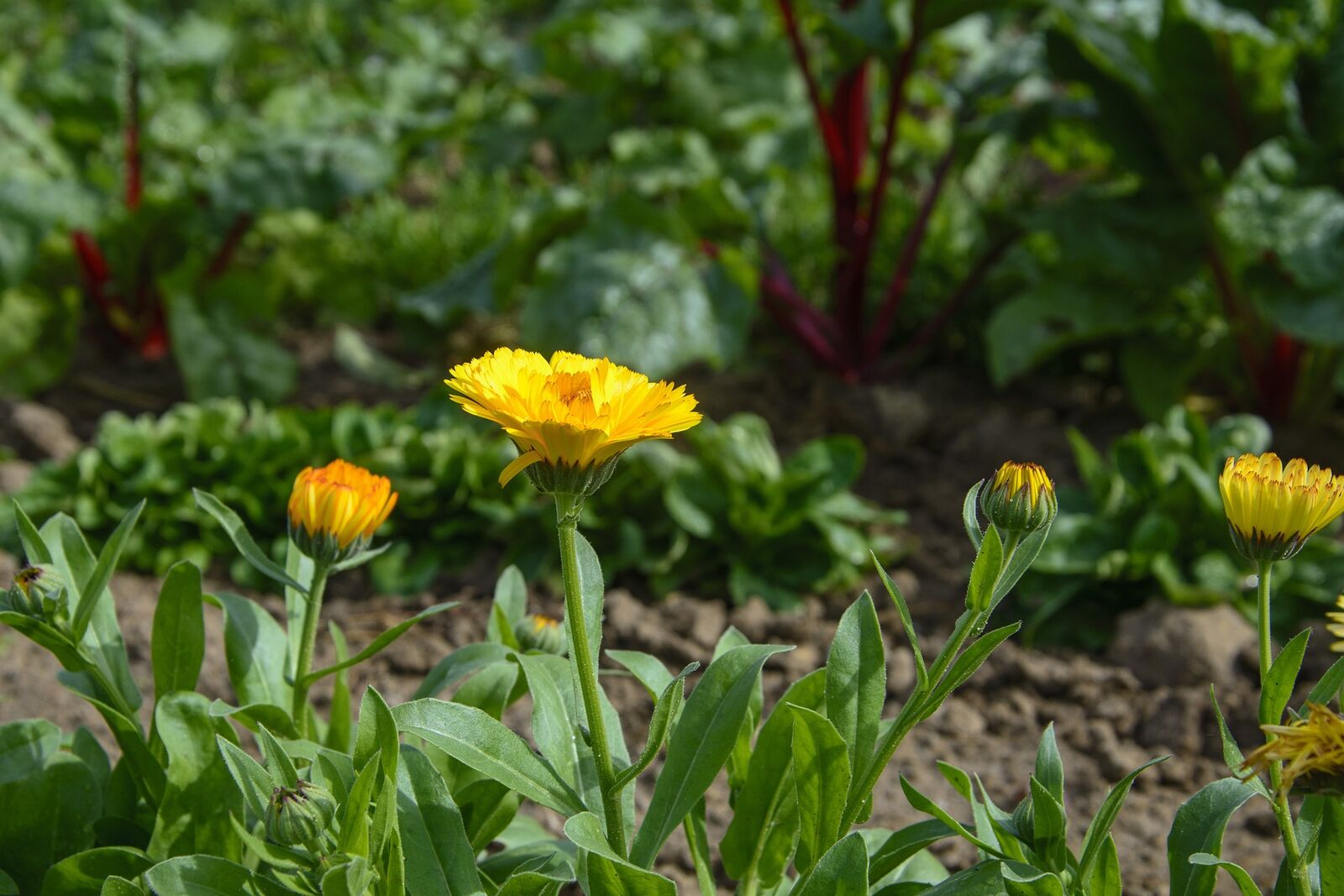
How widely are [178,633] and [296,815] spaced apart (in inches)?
17.4

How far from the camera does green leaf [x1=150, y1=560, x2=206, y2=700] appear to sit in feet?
4.76

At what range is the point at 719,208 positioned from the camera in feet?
10.6

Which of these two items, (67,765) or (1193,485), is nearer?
(67,765)

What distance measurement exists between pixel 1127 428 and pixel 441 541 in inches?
65.6

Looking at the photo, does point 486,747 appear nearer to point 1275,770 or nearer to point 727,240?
point 1275,770

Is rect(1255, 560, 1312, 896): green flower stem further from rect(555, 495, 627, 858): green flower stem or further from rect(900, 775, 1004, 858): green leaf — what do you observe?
rect(555, 495, 627, 858): green flower stem

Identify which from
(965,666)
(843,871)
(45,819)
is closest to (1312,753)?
(965,666)

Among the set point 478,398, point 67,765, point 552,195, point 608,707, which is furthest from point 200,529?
point 478,398

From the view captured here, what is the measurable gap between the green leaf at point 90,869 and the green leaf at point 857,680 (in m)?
0.68

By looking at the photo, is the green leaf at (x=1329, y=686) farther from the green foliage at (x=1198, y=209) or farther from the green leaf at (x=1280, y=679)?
the green foliage at (x=1198, y=209)

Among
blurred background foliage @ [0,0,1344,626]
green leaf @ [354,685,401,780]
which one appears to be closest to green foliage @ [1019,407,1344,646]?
blurred background foliage @ [0,0,1344,626]

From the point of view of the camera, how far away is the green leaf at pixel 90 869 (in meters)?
1.30

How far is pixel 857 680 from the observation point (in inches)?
49.9

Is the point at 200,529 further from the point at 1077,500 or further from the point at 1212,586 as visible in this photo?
the point at 1212,586
